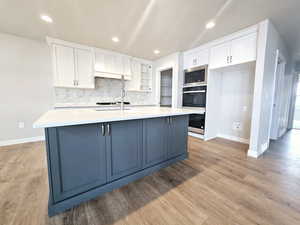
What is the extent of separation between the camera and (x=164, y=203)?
1322mm

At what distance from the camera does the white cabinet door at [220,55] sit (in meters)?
2.76

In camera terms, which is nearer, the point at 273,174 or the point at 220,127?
the point at 273,174

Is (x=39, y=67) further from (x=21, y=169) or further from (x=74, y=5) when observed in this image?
(x=21, y=169)

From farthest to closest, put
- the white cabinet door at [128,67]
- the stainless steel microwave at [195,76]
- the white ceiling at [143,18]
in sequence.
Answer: the white cabinet door at [128,67] → the stainless steel microwave at [195,76] → the white ceiling at [143,18]

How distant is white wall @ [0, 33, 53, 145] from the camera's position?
280 centimetres

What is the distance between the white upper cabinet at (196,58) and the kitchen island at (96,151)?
2241 millimetres

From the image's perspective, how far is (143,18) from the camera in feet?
7.12

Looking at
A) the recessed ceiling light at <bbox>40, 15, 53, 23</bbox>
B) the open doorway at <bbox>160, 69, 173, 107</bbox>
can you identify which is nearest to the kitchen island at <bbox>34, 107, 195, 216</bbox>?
the recessed ceiling light at <bbox>40, 15, 53, 23</bbox>

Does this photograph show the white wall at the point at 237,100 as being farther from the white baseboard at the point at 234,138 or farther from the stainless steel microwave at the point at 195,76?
the stainless steel microwave at the point at 195,76

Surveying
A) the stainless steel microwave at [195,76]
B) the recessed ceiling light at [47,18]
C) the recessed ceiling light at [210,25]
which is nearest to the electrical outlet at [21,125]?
the recessed ceiling light at [47,18]

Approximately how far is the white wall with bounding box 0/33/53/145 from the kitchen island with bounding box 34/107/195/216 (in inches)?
95.4

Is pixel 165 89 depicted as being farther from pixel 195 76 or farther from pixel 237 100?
pixel 237 100

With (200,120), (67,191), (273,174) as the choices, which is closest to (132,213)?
(67,191)

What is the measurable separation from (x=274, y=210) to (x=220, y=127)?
2606mm
